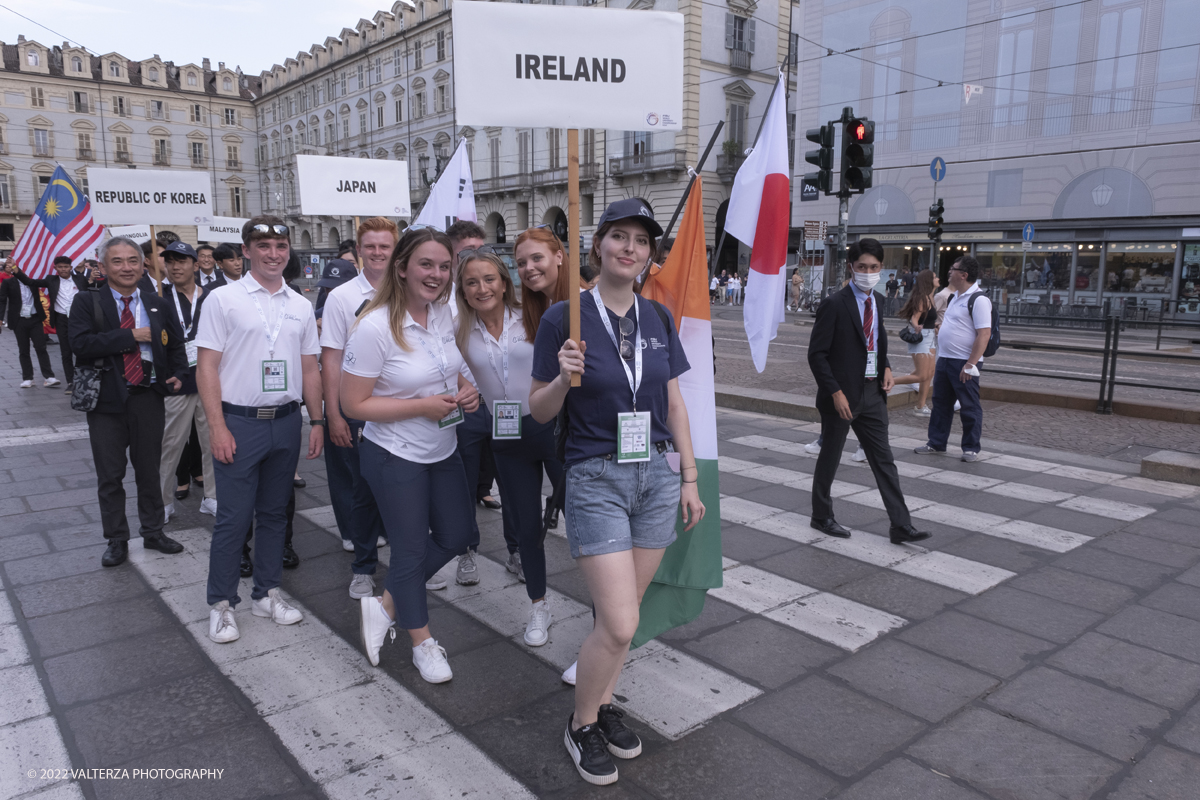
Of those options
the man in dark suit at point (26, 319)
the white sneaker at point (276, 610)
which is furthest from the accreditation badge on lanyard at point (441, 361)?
the man in dark suit at point (26, 319)

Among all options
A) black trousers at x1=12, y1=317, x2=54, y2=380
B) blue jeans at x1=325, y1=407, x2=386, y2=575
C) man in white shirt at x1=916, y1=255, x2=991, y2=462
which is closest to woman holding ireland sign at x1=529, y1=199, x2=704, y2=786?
blue jeans at x1=325, y1=407, x2=386, y2=575

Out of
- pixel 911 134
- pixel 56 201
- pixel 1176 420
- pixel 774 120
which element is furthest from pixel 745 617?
pixel 911 134

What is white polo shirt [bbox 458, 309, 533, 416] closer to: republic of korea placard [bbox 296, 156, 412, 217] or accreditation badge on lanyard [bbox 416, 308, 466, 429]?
accreditation badge on lanyard [bbox 416, 308, 466, 429]

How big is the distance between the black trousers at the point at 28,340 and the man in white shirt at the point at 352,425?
9.32 metres

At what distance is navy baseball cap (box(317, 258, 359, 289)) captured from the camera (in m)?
6.18

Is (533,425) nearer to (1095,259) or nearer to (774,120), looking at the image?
(774,120)

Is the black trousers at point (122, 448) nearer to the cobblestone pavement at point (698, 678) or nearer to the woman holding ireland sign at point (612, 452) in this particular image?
the cobblestone pavement at point (698, 678)

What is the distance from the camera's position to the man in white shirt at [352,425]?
4000 mm

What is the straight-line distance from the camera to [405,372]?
3.20m

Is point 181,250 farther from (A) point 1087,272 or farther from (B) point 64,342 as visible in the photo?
(A) point 1087,272

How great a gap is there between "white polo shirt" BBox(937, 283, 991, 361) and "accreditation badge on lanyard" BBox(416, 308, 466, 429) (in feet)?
17.9

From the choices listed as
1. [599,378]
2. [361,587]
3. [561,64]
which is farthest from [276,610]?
[561,64]

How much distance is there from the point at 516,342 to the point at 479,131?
48.6m

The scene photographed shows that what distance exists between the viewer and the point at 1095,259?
83.9 ft
